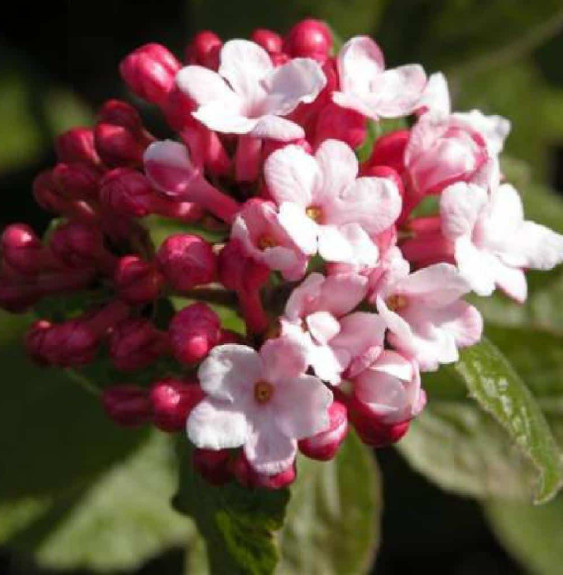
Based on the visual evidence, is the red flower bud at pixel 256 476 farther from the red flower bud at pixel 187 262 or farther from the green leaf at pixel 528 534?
the green leaf at pixel 528 534

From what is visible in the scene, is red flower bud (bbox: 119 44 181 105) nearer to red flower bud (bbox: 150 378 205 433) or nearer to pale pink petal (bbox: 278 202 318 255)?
pale pink petal (bbox: 278 202 318 255)

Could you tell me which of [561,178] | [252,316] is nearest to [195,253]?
[252,316]

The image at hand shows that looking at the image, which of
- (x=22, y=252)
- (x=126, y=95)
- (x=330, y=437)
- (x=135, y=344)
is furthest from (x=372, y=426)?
(x=126, y=95)

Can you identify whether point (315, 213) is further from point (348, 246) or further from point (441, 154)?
point (441, 154)

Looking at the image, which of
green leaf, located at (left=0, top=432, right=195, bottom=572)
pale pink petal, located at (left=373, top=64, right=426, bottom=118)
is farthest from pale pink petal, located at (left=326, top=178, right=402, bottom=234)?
green leaf, located at (left=0, top=432, right=195, bottom=572)

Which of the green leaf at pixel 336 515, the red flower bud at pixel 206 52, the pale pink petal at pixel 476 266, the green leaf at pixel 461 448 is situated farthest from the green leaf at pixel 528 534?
the red flower bud at pixel 206 52

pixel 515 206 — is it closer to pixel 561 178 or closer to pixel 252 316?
pixel 252 316
